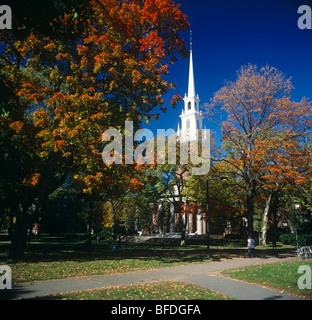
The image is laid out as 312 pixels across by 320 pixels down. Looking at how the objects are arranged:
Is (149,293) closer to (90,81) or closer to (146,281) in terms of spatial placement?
(146,281)

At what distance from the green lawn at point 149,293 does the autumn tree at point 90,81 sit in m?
6.87

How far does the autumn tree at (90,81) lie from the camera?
14.2 meters

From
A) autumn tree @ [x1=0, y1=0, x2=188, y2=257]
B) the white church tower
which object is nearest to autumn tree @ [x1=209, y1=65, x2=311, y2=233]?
autumn tree @ [x1=0, y1=0, x2=188, y2=257]

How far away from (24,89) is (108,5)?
654cm

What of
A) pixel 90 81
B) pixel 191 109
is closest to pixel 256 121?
pixel 90 81

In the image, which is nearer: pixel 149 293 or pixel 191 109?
pixel 149 293

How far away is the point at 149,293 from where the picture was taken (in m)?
8.38

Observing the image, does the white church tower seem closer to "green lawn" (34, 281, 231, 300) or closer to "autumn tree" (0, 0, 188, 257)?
"autumn tree" (0, 0, 188, 257)

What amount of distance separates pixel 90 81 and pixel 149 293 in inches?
478

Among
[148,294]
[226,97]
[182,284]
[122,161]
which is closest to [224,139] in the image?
[226,97]

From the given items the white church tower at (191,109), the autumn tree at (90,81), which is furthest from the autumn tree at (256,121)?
the white church tower at (191,109)

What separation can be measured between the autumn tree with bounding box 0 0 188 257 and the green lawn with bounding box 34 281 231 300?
22.5 ft

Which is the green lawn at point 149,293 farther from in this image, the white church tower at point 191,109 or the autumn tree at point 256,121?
the white church tower at point 191,109

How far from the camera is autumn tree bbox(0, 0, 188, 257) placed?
14.2 m
